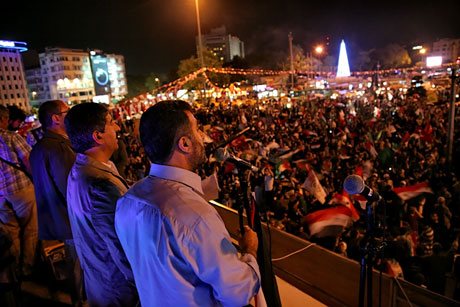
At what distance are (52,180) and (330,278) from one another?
9.15ft

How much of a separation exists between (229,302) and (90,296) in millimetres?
1418

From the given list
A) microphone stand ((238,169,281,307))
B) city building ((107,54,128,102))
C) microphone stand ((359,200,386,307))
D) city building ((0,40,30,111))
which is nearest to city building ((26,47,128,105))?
city building ((0,40,30,111))

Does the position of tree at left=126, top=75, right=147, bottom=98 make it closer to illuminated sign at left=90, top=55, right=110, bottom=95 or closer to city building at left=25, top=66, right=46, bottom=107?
illuminated sign at left=90, top=55, right=110, bottom=95

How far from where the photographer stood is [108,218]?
194cm

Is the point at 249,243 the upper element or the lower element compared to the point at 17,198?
upper

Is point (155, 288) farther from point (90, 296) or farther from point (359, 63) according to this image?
point (359, 63)

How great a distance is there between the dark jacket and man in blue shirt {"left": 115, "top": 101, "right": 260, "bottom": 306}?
5.31 ft

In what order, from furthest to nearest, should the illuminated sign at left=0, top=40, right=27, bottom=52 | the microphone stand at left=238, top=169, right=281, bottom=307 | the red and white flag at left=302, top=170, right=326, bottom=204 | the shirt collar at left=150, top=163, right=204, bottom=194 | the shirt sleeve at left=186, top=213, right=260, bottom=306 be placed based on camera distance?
the illuminated sign at left=0, top=40, right=27, bottom=52 < the red and white flag at left=302, top=170, right=326, bottom=204 < the microphone stand at left=238, top=169, right=281, bottom=307 < the shirt collar at left=150, top=163, right=204, bottom=194 < the shirt sleeve at left=186, top=213, right=260, bottom=306

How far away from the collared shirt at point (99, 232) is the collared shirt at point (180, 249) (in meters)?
0.56

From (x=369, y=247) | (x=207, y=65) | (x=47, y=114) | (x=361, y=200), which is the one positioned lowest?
(x=361, y=200)

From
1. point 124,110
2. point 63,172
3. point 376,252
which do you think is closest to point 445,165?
point 376,252

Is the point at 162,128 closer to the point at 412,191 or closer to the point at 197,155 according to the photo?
the point at 197,155

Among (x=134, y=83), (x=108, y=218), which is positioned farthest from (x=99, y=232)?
(x=134, y=83)

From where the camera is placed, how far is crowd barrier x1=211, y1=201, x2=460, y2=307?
260cm
